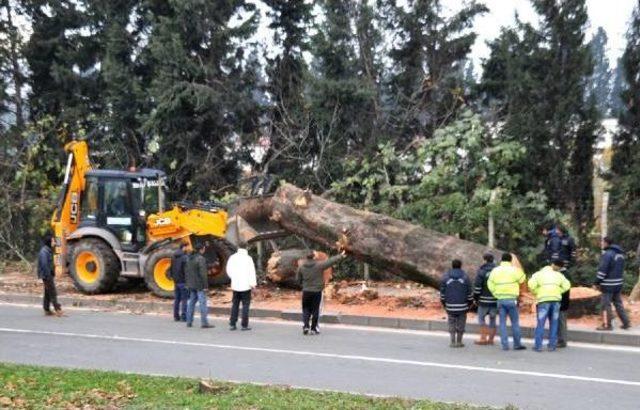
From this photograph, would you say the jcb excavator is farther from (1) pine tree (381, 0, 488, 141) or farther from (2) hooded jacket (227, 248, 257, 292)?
(1) pine tree (381, 0, 488, 141)

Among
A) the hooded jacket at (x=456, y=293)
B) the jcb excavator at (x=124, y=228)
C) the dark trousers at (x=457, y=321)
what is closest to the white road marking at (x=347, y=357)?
the dark trousers at (x=457, y=321)

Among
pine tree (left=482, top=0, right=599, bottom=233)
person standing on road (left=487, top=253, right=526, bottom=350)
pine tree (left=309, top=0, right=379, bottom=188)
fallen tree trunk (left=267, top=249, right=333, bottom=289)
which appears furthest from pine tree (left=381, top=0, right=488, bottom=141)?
person standing on road (left=487, top=253, right=526, bottom=350)

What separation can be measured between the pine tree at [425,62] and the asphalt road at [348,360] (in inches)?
411

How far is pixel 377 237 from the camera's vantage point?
15.7m

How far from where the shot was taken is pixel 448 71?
2278cm

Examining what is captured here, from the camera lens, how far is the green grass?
301 inches

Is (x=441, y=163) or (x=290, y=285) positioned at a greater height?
(x=441, y=163)

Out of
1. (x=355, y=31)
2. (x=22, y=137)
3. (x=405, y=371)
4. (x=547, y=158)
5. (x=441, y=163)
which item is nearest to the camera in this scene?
(x=405, y=371)

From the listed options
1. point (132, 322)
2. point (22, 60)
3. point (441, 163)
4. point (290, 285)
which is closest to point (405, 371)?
point (132, 322)

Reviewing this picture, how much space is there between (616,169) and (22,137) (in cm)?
1961

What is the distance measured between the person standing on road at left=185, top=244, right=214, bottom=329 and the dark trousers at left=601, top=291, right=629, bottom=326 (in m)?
7.10

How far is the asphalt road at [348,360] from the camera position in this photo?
→ 8.78 meters

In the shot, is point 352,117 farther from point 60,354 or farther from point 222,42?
point 60,354

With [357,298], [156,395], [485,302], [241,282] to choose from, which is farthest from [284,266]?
[156,395]
